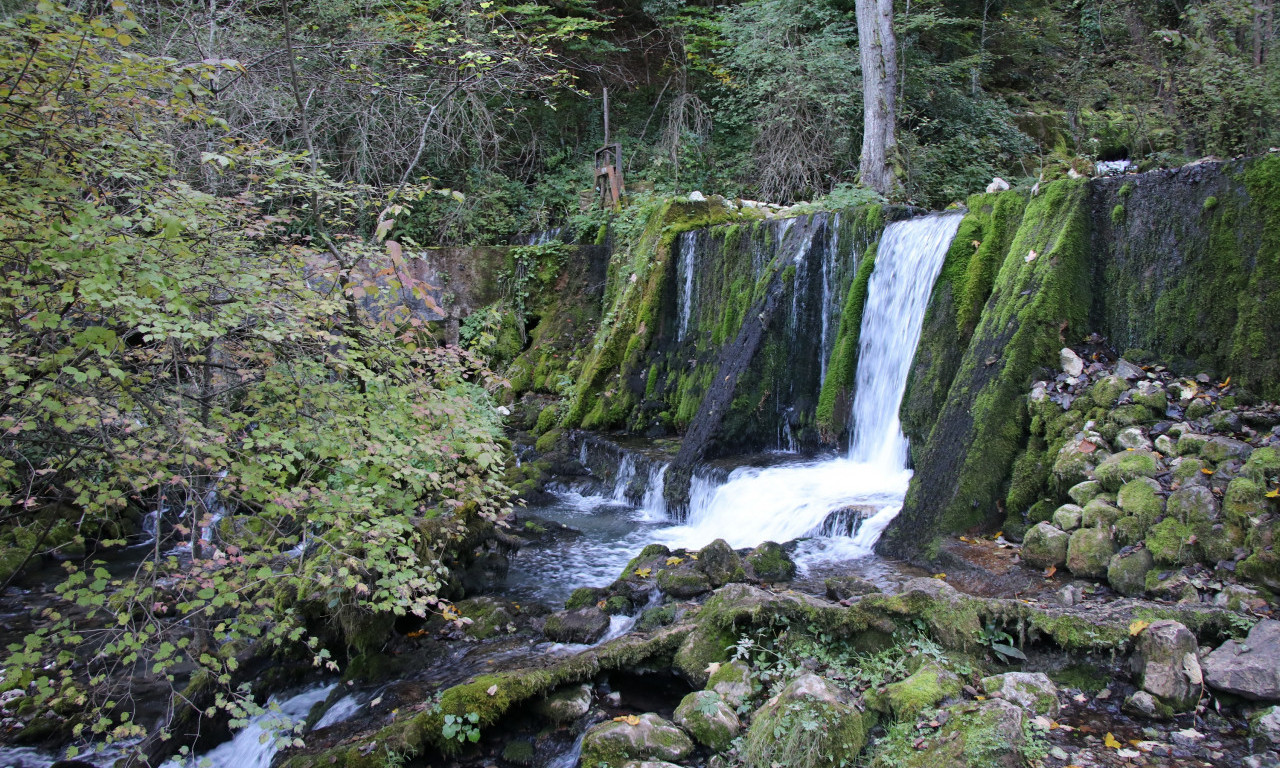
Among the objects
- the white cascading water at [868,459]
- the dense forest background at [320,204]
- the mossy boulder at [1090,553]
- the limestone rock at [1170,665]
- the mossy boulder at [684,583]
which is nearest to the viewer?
the dense forest background at [320,204]

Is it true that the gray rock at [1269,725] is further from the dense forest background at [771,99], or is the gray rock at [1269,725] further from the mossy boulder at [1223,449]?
the dense forest background at [771,99]

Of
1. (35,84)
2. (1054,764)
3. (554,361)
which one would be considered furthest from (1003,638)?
(554,361)

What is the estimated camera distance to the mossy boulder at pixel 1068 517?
5.42 meters

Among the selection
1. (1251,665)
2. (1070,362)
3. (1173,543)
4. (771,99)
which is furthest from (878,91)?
(1251,665)

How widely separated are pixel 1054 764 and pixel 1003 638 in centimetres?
114

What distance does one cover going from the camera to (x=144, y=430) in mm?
3807

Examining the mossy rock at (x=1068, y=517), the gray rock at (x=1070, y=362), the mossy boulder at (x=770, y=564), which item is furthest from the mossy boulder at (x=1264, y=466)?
the mossy boulder at (x=770, y=564)

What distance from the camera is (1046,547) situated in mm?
5379

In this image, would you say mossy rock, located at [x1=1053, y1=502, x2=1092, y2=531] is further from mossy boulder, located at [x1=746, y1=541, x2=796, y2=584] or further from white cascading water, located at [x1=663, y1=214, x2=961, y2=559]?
mossy boulder, located at [x1=746, y1=541, x2=796, y2=584]

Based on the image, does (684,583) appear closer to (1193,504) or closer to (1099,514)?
(1099,514)

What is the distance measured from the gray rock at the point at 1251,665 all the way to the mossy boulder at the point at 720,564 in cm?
316

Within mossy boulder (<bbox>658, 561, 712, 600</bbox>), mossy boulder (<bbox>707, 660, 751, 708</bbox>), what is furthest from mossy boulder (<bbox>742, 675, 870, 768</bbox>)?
mossy boulder (<bbox>658, 561, 712, 600</bbox>)

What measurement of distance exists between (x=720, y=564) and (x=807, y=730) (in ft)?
8.92

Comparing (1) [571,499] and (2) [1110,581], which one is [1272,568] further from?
(1) [571,499]
